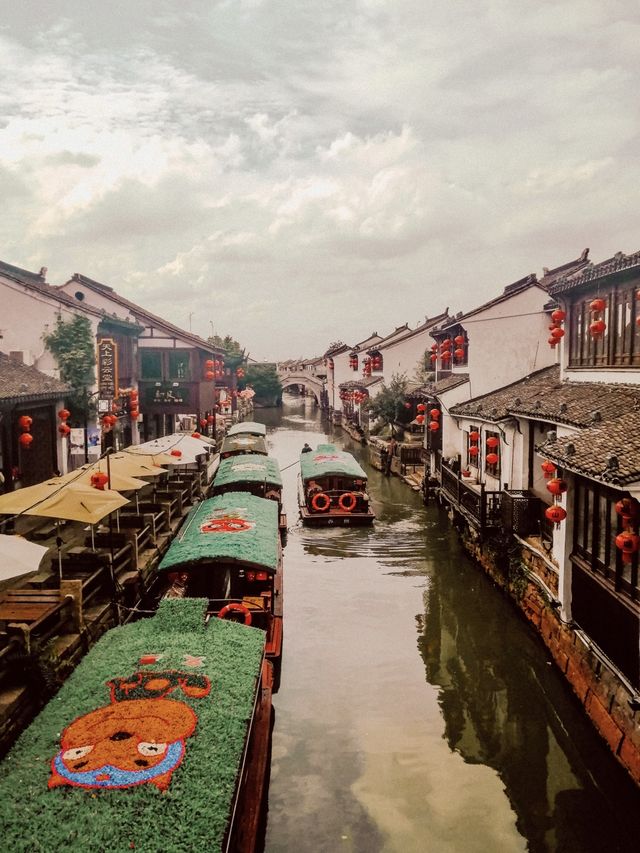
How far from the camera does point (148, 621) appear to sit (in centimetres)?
997

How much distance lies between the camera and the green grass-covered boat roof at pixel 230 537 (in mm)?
13750

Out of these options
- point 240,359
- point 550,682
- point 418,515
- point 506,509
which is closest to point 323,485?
point 418,515

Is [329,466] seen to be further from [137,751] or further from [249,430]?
[137,751]

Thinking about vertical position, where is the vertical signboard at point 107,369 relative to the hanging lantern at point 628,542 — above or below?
above

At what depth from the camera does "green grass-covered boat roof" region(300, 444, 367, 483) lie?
28175 mm

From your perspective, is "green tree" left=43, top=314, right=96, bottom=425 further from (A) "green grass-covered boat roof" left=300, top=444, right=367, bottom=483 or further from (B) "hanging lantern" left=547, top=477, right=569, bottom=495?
(B) "hanging lantern" left=547, top=477, right=569, bottom=495

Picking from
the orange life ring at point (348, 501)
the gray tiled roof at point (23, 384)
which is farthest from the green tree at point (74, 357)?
the orange life ring at point (348, 501)

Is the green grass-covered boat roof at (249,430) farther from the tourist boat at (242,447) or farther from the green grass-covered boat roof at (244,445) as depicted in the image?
the tourist boat at (242,447)

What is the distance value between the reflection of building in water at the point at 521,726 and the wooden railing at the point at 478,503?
7.52ft

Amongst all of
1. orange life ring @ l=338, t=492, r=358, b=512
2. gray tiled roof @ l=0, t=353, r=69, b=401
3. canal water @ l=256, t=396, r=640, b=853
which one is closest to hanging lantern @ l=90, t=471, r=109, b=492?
gray tiled roof @ l=0, t=353, r=69, b=401

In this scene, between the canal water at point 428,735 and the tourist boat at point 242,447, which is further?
the tourist boat at point 242,447

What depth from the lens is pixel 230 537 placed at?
15.0 meters

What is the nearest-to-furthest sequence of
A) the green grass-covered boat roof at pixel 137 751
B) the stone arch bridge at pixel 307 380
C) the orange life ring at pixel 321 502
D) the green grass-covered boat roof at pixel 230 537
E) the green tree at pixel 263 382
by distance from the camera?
the green grass-covered boat roof at pixel 137 751
the green grass-covered boat roof at pixel 230 537
the orange life ring at pixel 321 502
the green tree at pixel 263 382
the stone arch bridge at pixel 307 380

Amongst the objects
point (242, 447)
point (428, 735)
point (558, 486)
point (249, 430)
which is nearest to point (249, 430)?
point (249, 430)
